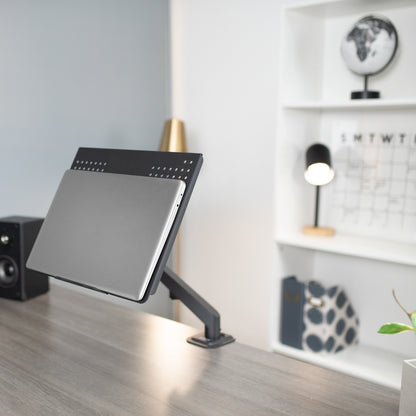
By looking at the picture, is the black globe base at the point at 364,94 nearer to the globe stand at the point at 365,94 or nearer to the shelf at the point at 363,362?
the globe stand at the point at 365,94

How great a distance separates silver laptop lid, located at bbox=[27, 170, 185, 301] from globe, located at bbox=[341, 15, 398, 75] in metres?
1.26

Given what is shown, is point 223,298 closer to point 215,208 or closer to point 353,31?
point 215,208

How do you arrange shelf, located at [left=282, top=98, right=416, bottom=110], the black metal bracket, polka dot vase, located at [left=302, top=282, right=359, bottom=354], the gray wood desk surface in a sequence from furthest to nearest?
1. polka dot vase, located at [left=302, top=282, right=359, bottom=354]
2. shelf, located at [left=282, top=98, right=416, bottom=110]
3. the black metal bracket
4. the gray wood desk surface

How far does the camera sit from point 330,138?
2451 millimetres

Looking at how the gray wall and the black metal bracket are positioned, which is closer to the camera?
the black metal bracket

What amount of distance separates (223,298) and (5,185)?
1.17 meters

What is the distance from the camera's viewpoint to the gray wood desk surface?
1105 mm

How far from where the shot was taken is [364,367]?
216 centimetres

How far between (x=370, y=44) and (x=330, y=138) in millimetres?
497

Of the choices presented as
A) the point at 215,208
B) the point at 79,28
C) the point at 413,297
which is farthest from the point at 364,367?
the point at 79,28

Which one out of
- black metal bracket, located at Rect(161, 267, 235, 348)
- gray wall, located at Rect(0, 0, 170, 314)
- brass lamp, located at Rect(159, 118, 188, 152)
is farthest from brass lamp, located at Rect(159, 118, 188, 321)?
black metal bracket, located at Rect(161, 267, 235, 348)

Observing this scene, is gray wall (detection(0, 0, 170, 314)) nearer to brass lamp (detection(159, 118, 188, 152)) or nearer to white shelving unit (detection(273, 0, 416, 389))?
brass lamp (detection(159, 118, 188, 152))

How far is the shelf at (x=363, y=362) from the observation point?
6.86 feet

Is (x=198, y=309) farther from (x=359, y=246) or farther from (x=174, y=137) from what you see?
(x=174, y=137)
